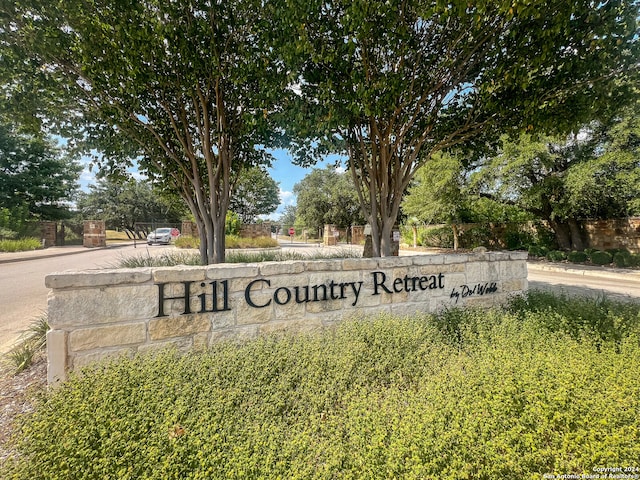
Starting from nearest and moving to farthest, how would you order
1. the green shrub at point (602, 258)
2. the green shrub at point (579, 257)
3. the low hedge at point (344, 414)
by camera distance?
the low hedge at point (344, 414) → the green shrub at point (602, 258) → the green shrub at point (579, 257)

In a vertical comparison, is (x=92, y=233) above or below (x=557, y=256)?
above

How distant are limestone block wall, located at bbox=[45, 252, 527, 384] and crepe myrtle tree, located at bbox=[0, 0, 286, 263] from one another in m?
2.75

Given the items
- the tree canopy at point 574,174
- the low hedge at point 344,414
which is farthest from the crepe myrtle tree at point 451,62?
the tree canopy at point 574,174

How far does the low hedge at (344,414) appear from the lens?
1718 mm

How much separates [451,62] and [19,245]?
23.1m

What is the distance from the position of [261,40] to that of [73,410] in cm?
524

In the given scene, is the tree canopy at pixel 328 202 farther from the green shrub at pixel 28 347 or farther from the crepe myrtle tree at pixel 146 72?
the green shrub at pixel 28 347

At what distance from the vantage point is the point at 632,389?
2279mm

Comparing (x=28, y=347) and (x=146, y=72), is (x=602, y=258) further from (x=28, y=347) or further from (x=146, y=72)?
(x=28, y=347)

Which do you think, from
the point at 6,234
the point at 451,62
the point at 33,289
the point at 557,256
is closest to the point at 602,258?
the point at 557,256

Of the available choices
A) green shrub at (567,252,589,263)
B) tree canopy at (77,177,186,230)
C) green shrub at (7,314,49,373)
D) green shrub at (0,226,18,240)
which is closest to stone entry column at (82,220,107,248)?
green shrub at (0,226,18,240)

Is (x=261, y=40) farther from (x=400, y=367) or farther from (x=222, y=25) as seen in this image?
(x=400, y=367)

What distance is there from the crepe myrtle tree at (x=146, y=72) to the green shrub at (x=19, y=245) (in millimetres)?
15229

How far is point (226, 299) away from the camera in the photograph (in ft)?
11.5
